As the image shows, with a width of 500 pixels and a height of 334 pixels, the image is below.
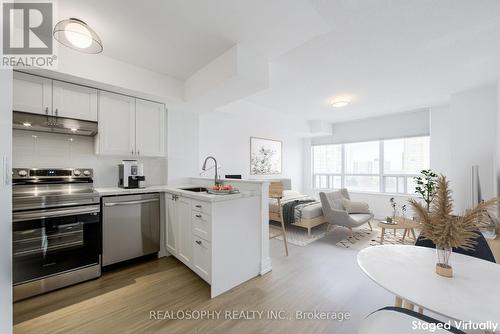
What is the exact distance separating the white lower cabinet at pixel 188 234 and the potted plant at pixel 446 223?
5.41 ft

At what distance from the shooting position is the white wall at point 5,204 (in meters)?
1.06

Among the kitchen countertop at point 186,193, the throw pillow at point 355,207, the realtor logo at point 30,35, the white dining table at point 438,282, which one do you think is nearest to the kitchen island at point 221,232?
the kitchen countertop at point 186,193

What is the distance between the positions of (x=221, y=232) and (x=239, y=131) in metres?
3.21

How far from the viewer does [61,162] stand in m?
2.54

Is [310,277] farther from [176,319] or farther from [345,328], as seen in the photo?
[176,319]

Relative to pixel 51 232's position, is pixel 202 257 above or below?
below

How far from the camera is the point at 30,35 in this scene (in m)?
1.99

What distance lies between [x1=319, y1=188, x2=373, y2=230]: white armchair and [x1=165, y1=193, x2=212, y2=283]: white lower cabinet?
2.42 m

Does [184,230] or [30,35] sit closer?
[30,35]

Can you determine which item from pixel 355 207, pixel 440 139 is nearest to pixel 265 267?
pixel 355 207

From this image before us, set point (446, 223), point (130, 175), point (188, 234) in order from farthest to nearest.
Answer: point (130, 175) → point (188, 234) → point (446, 223)

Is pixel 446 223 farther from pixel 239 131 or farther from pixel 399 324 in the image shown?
pixel 239 131

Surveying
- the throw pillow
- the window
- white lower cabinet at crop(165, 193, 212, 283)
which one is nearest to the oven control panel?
white lower cabinet at crop(165, 193, 212, 283)

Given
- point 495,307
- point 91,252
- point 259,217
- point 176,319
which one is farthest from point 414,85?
point 91,252
